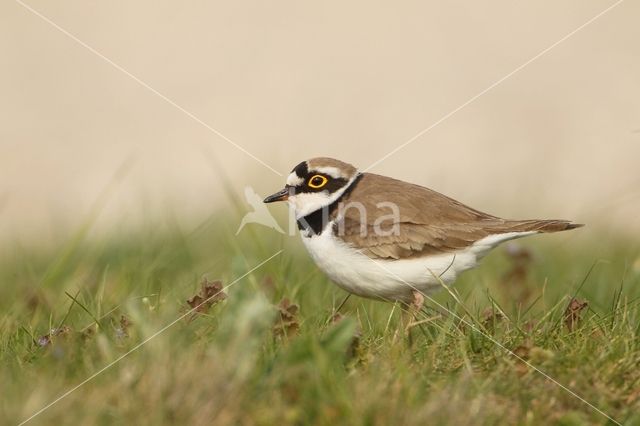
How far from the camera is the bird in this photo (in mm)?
6594

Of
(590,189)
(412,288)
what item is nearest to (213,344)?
(412,288)

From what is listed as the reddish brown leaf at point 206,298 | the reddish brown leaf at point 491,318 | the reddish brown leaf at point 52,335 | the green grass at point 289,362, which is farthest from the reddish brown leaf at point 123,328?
the reddish brown leaf at point 491,318

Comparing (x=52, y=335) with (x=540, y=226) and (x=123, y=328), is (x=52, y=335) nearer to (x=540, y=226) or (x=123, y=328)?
(x=123, y=328)

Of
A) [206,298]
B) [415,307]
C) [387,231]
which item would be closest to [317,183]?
[387,231]

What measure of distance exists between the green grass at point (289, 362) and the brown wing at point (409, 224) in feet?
1.50

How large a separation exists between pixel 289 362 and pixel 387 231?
2161mm

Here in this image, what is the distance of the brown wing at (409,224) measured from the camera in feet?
21.8

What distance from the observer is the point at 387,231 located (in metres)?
6.71

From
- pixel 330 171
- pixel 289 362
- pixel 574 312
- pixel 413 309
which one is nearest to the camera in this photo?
pixel 289 362

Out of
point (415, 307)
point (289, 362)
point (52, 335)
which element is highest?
point (52, 335)

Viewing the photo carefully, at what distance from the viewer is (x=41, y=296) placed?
22.0ft

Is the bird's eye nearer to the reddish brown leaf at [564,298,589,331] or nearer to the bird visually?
the bird

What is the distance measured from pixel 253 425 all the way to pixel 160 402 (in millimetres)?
397
